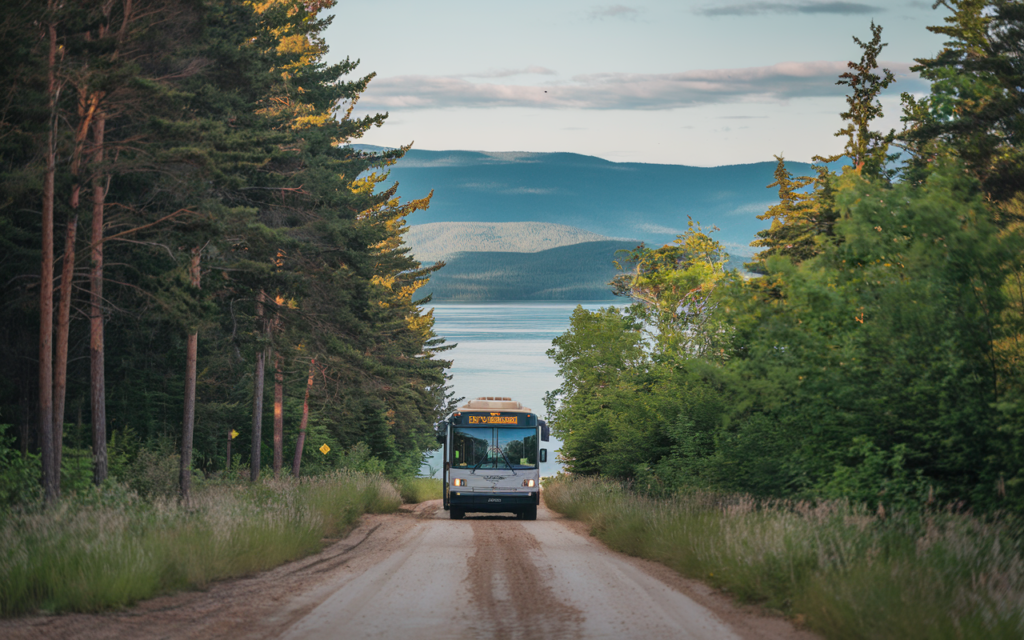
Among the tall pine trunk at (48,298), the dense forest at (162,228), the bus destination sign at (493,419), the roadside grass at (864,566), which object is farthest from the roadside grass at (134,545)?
the bus destination sign at (493,419)

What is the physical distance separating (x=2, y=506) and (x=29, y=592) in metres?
7.12

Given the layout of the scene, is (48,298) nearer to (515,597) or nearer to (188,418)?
(188,418)

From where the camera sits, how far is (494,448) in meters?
25.8

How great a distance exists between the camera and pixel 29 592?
9.53 m

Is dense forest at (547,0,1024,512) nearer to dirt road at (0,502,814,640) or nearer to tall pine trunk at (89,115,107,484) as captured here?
dirt road at (0,502,814,640)

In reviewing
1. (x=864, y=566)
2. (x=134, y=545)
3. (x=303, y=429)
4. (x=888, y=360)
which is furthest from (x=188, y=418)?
(x=864, y=566)

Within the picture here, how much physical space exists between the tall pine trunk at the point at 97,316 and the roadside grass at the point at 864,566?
14.2m

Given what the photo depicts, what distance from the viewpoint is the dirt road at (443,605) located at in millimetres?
8391

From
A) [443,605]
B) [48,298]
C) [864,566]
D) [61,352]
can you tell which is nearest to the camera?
[864,566]

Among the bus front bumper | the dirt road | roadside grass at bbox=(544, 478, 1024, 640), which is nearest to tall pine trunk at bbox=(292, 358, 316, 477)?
the bus front bumper

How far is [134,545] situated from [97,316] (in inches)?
454

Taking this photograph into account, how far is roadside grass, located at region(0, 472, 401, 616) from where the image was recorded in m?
9.56

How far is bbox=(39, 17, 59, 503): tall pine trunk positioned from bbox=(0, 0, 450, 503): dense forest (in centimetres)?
5

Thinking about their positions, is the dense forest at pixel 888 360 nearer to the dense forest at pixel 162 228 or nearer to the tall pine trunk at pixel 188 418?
the dense forest at pixel 162 228
